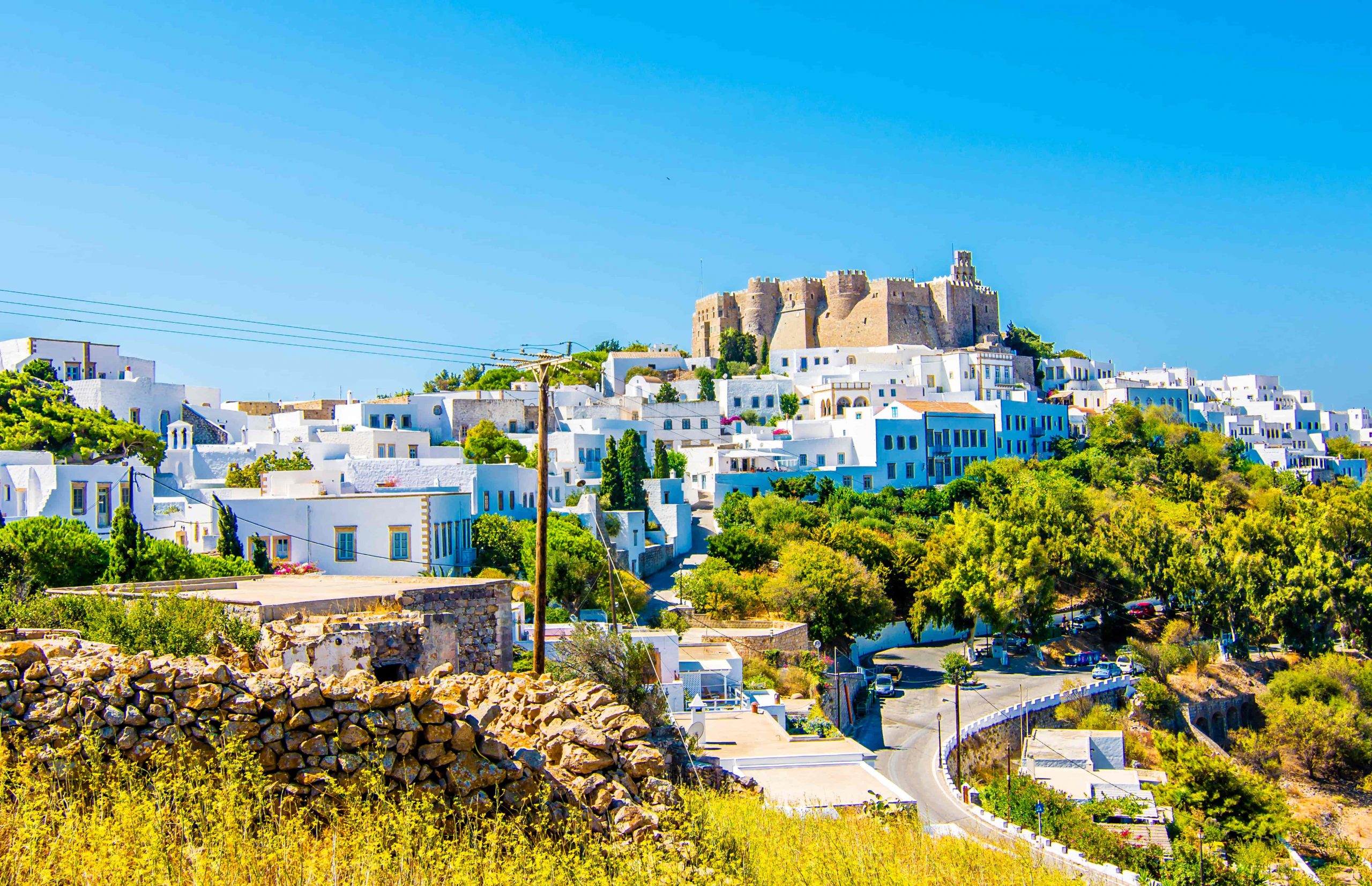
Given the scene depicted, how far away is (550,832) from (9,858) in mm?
2946

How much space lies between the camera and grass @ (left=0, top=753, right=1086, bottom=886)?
559 cm

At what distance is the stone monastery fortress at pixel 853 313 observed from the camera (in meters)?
73.9

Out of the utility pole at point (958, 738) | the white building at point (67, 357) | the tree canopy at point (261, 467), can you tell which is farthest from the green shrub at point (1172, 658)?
the white building at point (67, 357)

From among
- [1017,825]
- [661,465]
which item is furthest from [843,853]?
Answer: [661,465]

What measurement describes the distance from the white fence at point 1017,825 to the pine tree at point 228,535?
14.6m

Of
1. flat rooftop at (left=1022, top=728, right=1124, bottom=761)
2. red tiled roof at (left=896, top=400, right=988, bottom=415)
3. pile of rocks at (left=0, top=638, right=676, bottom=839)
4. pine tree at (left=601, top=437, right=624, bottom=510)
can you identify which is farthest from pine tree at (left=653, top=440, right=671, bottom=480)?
pile of rocks at (left=0, top=638, right=676, bottom=839)

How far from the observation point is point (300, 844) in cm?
609

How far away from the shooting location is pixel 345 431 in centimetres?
4000

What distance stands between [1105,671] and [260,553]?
25.1 metres

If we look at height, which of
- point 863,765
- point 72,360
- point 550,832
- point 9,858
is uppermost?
point 72,360

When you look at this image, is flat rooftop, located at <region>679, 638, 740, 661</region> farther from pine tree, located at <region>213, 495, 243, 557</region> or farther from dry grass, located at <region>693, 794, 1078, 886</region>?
dry grass, located at <region>693, 794, 1078, 886</region>

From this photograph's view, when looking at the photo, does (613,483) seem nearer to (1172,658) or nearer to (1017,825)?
(1172,658)

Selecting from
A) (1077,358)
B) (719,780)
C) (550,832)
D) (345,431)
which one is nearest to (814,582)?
(345,431)

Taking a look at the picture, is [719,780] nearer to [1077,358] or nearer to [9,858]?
[9,858]
